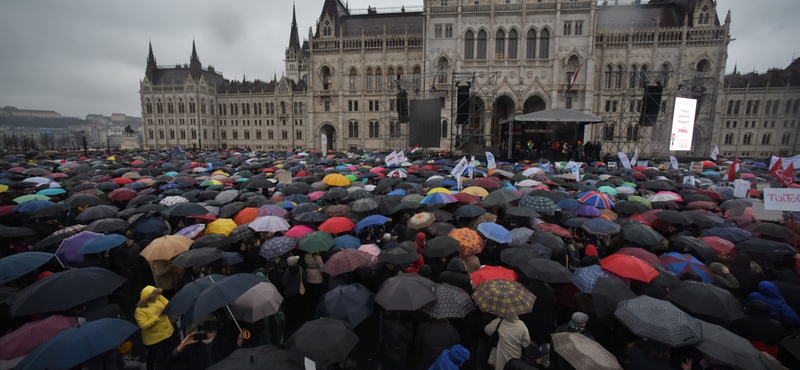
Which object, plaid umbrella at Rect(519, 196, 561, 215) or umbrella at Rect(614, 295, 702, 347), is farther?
plaid umbrella at Rect(519, 196, 561, 215)

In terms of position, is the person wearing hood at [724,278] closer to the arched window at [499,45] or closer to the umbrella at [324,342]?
the umbrella at [324,342]

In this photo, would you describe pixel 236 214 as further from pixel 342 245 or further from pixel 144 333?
pixel 144 333

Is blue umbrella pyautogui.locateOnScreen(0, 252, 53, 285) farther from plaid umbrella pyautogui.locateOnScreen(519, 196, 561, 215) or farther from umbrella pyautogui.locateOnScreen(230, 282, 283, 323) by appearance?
plaid umbrella pyautogui.locateOnScreen(519, 196, 561, 215)

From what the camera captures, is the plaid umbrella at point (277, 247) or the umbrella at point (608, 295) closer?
the umbrella at point (608, 295)

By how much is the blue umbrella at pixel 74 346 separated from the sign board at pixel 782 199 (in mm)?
9259

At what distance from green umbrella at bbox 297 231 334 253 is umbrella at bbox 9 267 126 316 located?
236 centimetres

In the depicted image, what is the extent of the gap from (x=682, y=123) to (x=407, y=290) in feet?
94.4

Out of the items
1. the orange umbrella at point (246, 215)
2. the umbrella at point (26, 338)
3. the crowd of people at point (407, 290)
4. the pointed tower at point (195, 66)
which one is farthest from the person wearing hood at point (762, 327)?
the pointed tower at point (195, 66)

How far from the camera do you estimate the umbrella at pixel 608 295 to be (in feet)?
13.0

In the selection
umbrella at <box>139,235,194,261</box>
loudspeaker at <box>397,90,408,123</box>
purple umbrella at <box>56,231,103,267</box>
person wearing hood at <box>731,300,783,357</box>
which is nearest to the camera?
person wearing hood at <box>731,300,783,357</box>

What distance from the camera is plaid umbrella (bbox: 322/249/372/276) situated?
483cm

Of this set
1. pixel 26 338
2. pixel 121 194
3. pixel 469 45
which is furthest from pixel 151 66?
pixel 26 338

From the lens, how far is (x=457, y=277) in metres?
4.62

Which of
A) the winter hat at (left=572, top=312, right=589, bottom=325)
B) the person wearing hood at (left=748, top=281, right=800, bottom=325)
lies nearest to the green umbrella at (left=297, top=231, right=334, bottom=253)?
the winter hat at (left=572, top=312, right=589, bottom=325)
